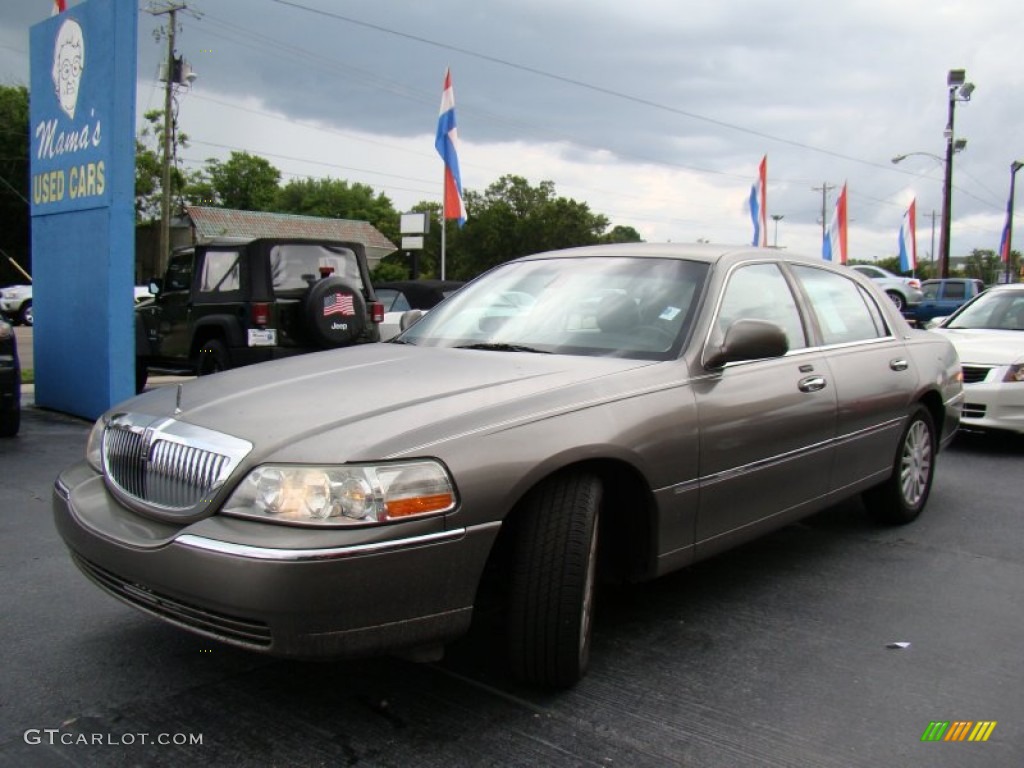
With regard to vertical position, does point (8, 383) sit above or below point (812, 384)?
below

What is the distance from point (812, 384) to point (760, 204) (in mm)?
17076

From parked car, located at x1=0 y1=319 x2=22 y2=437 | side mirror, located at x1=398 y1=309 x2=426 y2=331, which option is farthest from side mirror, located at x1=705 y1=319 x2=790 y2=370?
parked car, located at x1=0 y1=319 x2=22 y2=437

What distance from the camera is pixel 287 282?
9.53 m

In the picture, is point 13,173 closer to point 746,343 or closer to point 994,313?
point 994,313

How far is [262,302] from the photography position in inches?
364

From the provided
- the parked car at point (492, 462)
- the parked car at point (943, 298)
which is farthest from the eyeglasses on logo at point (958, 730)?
the parked car at point (943, 298)

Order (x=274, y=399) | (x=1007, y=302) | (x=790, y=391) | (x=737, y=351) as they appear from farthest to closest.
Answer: (x=1007, y=302) < (x=790, y=391) < (x=737, y=351) < (x=274, y=399)

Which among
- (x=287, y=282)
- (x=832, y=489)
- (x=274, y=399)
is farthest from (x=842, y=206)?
(x=274, y=399)

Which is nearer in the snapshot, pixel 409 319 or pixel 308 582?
pixel 308 582

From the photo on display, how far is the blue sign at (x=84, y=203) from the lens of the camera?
819 cm

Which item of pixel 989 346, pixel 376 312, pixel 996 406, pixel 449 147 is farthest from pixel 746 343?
pixel 449 147

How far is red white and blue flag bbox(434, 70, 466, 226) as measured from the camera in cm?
2016

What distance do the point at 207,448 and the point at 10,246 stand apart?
47934 millimetres

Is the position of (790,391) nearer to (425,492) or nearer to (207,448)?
(425,492)
